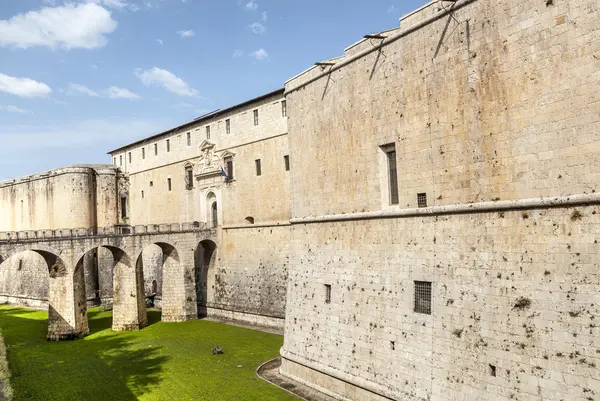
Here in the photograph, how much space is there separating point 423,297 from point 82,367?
14046 millimetres

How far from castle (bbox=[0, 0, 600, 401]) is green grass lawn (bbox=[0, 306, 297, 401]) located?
7.46 feet

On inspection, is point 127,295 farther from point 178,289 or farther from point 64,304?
point 64,304

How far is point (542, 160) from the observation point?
9.36 metres

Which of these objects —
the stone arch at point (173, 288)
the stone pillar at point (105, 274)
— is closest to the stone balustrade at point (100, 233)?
the stone arch at point (173, 288)

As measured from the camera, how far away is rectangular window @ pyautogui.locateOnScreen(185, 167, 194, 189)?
3241 centimetres

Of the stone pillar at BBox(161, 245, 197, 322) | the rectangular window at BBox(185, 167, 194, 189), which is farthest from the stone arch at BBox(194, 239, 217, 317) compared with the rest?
the rectangular window at BBox(185, 167, 194, 189)

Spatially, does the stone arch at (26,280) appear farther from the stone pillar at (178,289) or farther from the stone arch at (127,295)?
the stone pillar at (178,289)

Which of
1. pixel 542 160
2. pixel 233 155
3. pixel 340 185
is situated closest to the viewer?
pixel 542 160

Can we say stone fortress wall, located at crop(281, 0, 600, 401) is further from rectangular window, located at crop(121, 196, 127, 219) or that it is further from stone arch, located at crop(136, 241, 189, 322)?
rectangular window, located at crop(121, 196, 127, 219)

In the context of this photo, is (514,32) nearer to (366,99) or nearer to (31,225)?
(366,99)

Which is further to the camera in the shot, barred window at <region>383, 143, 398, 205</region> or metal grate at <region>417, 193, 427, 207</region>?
barred window at <region>383, 143, 398, 205</region>

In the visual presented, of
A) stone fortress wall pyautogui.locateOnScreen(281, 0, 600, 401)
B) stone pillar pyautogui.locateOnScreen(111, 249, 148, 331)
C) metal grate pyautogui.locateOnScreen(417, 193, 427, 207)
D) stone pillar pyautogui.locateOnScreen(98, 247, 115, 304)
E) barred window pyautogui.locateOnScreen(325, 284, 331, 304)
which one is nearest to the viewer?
stone fortress wall pyautogui.locateOnScreen(281, 0, 600, 401)

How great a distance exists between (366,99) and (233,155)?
1591 cm

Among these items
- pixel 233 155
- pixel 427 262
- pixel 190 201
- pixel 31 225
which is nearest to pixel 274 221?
pixel 233 155
